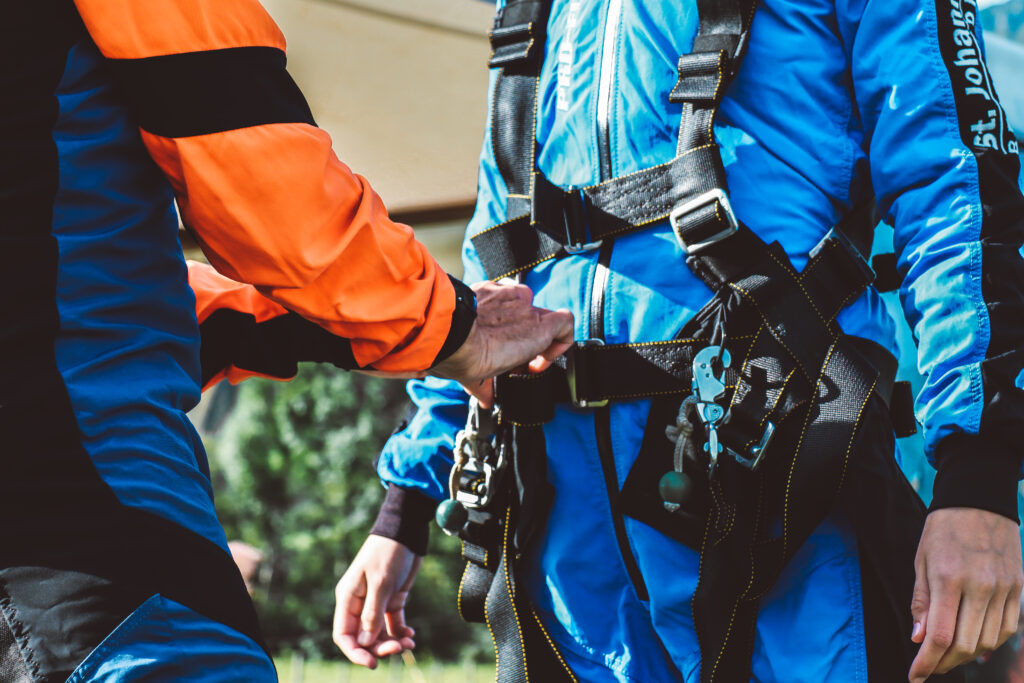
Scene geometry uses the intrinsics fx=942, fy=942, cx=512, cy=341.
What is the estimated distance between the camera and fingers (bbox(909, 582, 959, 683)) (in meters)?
1.07

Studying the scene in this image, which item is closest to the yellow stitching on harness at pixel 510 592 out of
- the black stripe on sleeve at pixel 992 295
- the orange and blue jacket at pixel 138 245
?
the orange and blue jacket at pixel 138 245

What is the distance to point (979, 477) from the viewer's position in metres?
1.11

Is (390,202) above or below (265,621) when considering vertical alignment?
above

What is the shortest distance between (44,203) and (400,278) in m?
0.41

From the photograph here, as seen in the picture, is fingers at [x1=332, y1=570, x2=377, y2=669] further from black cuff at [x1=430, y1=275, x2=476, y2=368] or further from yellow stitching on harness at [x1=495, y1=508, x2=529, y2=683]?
black cuff at [x1=430, y1=275, x2=476, y2=368]

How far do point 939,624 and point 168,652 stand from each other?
0.84 metres

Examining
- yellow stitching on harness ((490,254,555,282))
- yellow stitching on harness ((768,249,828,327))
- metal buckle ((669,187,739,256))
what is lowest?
yellow stitching on harness ((490,254,555,282))

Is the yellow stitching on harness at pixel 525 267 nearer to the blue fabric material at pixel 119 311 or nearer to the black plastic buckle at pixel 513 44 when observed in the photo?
the black plastic buckle at pixel 513 44

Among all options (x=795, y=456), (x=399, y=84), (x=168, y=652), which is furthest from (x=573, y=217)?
(x=399, y=84)

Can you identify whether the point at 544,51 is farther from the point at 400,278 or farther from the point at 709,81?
the point at 400,278

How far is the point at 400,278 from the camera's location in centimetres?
120

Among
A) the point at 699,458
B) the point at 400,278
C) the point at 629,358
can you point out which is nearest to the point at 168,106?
the point at 400,278

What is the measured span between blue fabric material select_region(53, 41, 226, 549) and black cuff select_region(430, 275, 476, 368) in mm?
339

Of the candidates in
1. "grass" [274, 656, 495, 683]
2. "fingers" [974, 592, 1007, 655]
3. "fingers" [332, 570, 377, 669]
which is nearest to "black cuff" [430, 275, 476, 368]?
"fingers" [332, 570, 377, 669]
